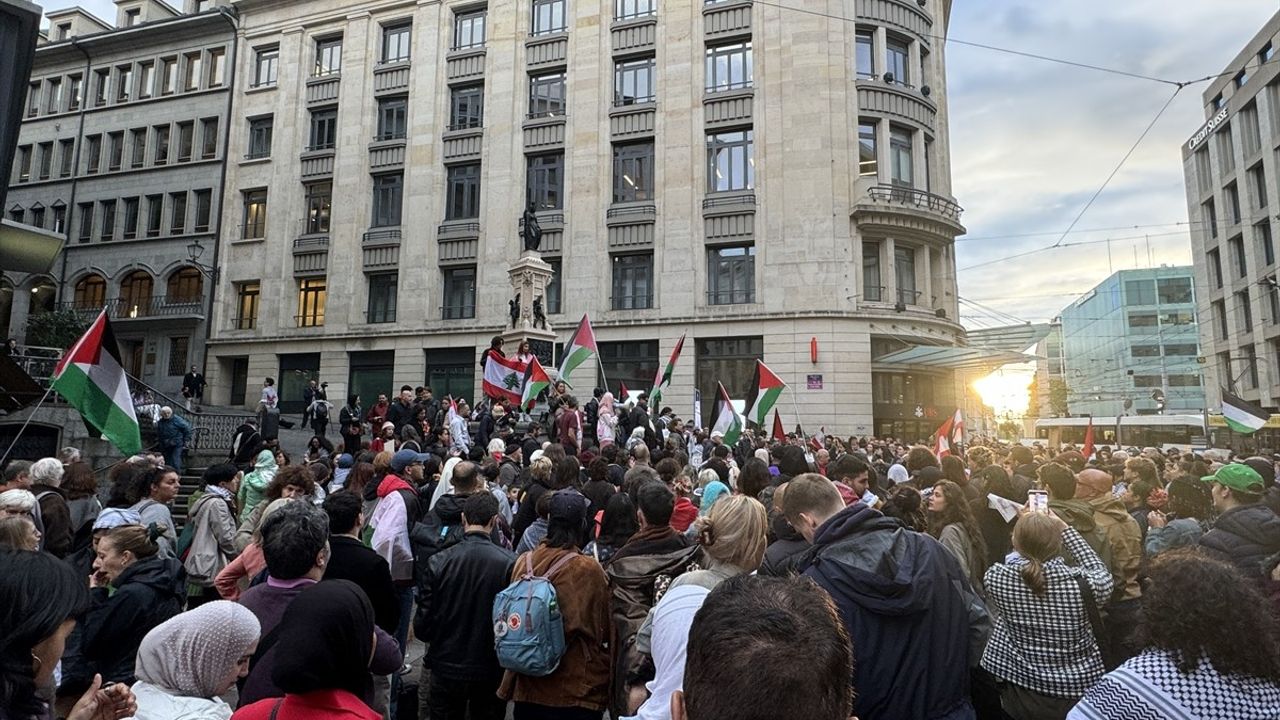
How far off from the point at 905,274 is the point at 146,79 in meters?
41.9

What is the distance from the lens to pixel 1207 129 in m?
45.6

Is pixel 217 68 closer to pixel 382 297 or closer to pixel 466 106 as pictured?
pixel 466 106

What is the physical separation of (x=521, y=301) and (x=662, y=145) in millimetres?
10598

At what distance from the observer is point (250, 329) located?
34219mm

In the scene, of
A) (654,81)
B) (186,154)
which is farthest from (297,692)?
(186,154)

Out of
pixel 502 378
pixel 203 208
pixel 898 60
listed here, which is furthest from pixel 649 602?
pixel 203 208

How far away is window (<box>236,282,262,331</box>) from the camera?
113 ft

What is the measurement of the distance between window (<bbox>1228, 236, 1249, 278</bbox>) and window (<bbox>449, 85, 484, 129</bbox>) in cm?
4673

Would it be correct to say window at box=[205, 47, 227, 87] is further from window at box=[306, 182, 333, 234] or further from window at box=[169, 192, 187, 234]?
window at box=[306, 182, 333, 234]

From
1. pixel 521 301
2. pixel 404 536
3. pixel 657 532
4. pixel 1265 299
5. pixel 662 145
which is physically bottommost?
pixel 404 536

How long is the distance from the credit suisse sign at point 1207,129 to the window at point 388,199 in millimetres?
51029

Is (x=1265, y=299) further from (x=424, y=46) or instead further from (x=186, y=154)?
(x=186, y=154)

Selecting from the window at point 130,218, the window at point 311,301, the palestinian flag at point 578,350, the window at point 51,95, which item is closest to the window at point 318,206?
the window at point 311,301

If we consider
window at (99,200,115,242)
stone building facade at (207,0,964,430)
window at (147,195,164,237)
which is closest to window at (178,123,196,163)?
window at (147,195,164,237)
